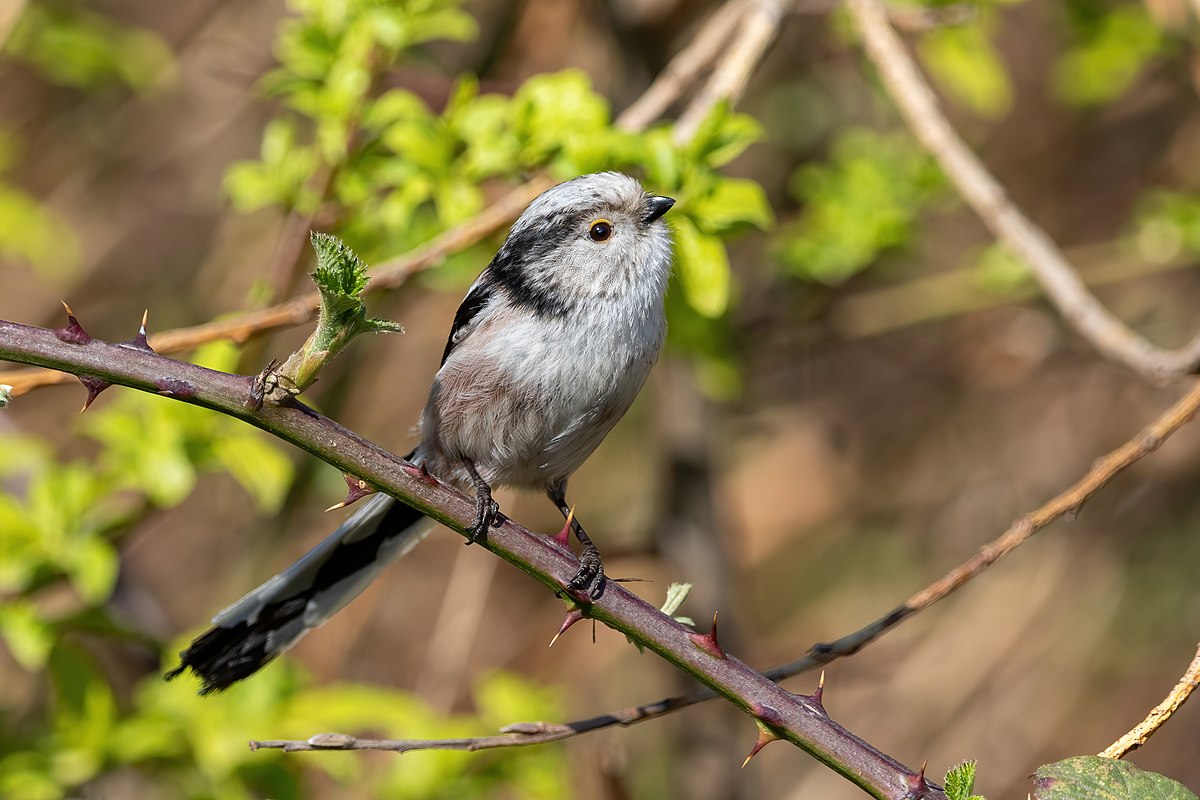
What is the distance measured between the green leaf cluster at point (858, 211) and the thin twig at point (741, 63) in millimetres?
927

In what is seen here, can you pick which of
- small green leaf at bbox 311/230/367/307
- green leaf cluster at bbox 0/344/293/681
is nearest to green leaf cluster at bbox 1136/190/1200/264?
green leaf cluster at bbox 0/344/293/681

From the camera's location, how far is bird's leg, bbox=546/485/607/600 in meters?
2.13

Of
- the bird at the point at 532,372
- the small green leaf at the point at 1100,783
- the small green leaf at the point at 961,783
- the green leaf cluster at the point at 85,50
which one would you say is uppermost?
the green leaf cluster at the point at 85,50

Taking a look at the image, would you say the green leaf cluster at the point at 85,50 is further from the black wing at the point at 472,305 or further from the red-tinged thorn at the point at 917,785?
the red-tinged thorn at the point at 917,785

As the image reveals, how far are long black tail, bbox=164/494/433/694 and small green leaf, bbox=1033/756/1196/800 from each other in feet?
5.78

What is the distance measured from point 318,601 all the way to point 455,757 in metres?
0.94

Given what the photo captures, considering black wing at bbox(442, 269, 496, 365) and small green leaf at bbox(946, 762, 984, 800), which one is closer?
small green leaf at bbox(946, 762, 984, 800)

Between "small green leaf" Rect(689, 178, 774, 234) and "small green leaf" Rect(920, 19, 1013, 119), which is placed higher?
"small green leaf" Rect(920, 19, 1013, 119)

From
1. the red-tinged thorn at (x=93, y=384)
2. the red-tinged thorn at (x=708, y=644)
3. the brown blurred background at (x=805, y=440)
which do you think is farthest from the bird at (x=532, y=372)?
the brown blurred background at (x=805, y=440)

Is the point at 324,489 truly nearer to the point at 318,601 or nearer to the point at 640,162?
the point at 318,601

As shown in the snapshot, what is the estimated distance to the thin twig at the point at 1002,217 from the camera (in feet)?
9.98

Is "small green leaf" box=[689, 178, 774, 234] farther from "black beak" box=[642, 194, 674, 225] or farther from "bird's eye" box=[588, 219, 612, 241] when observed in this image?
"bird's eye" box=[588, 219, 612, 241]

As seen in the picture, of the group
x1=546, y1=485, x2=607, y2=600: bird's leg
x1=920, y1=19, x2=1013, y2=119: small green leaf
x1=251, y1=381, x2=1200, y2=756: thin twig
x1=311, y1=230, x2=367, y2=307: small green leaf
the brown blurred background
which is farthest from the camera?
the brown blurred background

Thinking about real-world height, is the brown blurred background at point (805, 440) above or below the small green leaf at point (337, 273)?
above
